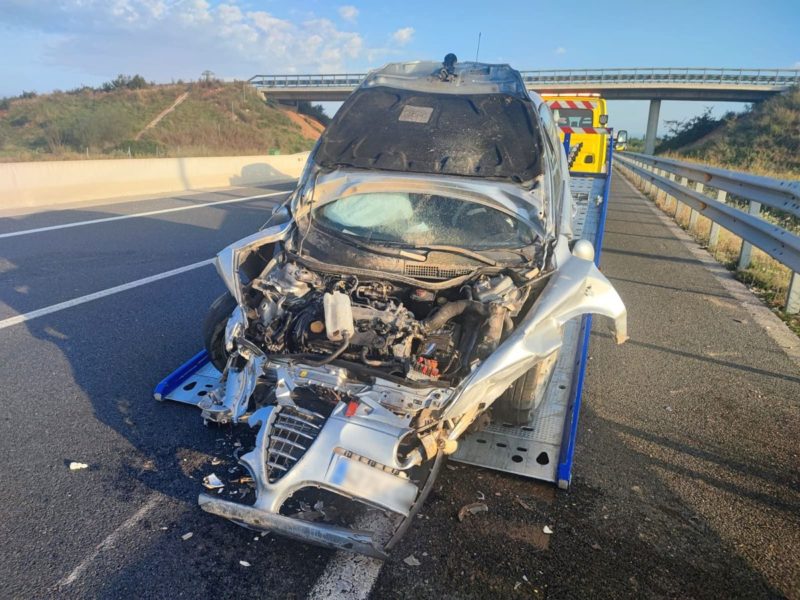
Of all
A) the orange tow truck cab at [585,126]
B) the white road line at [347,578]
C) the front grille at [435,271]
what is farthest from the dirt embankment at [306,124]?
the white road line at [347,578]

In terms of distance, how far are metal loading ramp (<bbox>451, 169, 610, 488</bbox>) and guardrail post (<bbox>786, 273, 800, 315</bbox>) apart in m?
2.68

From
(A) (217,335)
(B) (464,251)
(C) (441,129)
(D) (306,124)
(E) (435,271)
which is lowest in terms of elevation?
(A) (217,335)

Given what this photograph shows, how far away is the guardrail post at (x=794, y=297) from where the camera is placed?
5570mm

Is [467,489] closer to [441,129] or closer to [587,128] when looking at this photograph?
[441,129]

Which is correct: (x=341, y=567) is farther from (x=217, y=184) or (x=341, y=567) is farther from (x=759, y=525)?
(x=217, y=184)

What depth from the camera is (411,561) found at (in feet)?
8.19

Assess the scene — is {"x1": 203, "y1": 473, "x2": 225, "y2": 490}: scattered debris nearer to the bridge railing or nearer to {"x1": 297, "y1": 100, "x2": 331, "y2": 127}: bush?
the bridge railing

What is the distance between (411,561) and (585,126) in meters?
10.8

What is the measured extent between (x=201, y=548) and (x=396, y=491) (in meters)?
0.90

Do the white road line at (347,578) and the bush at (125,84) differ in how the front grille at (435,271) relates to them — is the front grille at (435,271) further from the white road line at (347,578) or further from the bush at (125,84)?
the bush at (125,84)

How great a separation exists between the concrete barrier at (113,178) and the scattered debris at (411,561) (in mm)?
12566

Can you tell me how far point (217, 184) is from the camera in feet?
59.6

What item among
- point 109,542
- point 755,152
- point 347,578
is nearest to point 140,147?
point 755,152

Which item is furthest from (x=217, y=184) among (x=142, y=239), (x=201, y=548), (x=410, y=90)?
(x=201, y=548)
